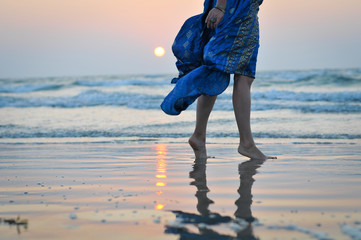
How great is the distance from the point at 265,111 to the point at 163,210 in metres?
6.90

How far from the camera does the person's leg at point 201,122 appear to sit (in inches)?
137

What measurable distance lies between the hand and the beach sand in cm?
84

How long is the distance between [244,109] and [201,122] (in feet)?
1.02

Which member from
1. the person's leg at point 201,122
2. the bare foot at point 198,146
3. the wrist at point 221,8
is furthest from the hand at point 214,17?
the bare foot at point 198,146

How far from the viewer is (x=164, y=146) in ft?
14.8

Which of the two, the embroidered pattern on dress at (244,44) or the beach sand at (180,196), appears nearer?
the beach sand at (180,196)

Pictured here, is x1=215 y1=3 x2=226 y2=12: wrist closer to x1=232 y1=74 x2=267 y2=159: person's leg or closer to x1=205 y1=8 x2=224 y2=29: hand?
x1=205 y1=8 x2=224 y2=29: hand

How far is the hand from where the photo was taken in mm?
3221

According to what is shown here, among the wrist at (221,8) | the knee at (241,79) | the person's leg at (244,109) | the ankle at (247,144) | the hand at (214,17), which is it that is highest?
the wrist at (221,8)

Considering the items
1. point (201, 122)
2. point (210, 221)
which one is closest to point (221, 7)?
point (201, 122)

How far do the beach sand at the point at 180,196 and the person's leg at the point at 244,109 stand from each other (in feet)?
0.31

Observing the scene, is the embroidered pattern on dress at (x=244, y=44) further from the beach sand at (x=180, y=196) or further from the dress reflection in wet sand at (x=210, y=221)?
the dress reflection in wet sand at (x=210, y=221)

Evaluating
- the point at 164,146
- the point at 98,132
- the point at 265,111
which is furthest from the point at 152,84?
the point at 164,146

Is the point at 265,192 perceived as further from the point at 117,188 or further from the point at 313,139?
the point at 313,139
